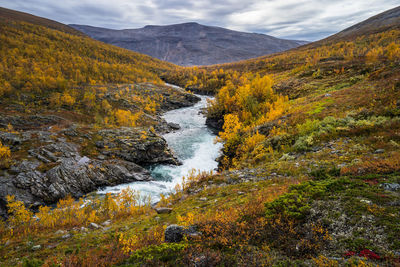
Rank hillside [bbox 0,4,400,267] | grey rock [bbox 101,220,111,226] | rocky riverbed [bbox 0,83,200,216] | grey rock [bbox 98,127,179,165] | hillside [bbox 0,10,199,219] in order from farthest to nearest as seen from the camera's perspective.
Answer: grey rock [bbox 98,127,179,165] < hillside [bbox 0,10,199,219] < rocky riverbed [bbox 0,83,200,216] < grey rock [bbox 101,220,111,226] < hillside [bbox 0,4,400,267]

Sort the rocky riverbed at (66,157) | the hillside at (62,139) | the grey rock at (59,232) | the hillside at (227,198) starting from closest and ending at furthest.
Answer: the hillside at (227,198) → the grey rock at (59,232) → the rocky riverbed at (66,157) → the hillside at (62,139)

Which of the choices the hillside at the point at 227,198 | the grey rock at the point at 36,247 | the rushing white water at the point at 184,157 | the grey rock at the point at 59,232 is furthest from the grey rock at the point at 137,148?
the grey rock at the point at 36,247

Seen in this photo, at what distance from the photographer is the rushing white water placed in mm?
23500

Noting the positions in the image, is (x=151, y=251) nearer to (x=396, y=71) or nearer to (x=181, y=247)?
(x=181, y=247)

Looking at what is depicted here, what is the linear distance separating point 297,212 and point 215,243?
10.1 ft

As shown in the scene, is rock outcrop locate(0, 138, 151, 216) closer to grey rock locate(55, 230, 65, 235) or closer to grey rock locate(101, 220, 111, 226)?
grey rock locate(55, 230, 65, 235)

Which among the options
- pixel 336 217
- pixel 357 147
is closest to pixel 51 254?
pixel 336 217

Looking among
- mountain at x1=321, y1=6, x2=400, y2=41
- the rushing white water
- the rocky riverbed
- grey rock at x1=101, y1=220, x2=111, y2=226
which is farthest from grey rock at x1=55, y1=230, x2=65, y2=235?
mountain at x1=321, y1=6, x2=400, y2=41

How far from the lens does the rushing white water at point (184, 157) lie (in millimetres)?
23500

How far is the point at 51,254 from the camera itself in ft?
24.1

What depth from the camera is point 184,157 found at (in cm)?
3275

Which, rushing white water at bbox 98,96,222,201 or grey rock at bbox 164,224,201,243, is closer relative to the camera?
grey rock at bbox 164,224,201,243

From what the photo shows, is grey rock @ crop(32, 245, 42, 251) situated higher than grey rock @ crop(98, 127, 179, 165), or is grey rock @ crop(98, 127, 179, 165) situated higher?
grey rock @ crop(32, 245, 42, 251)

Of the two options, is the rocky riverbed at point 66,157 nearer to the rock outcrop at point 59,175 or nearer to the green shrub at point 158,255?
the rock outcrop at point 59,175
